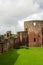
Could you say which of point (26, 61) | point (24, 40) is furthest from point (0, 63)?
point (24, 40)

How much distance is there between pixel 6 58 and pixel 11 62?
186 cm

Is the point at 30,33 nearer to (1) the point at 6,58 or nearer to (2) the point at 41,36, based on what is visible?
(2) the point at 41,36

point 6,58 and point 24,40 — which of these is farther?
point 24,40

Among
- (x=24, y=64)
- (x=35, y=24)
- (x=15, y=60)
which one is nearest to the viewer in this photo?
(x=24, y=64)

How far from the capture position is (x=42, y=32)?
36125mm

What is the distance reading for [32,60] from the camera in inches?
856

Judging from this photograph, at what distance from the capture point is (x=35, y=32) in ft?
117

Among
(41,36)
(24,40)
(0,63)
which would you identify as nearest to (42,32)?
(41,36)

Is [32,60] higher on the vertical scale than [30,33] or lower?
lower

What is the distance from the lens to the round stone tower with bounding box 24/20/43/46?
3531cm

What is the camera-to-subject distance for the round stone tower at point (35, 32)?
3531 cm

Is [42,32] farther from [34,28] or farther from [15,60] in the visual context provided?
[15,60]

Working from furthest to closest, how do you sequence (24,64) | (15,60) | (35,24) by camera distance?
(35,24) < (15,60) < (24,64)

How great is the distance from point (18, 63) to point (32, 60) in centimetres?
197
